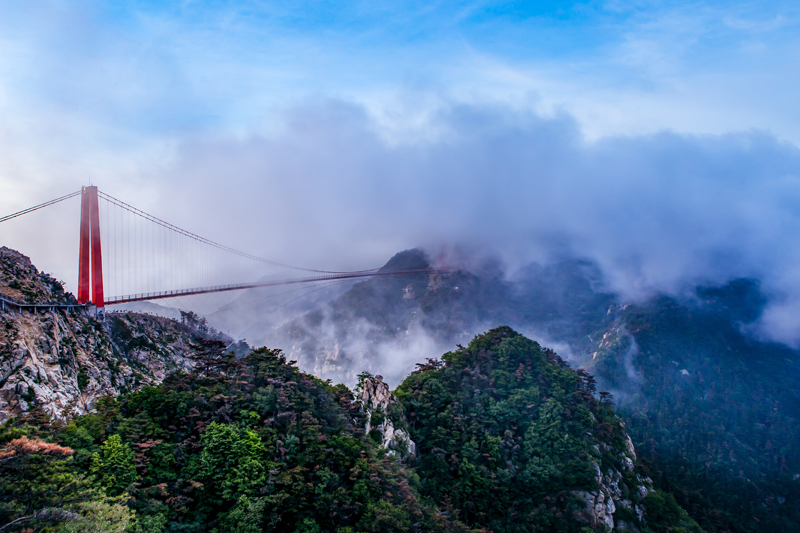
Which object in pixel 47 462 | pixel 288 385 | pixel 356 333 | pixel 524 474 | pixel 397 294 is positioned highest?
pixel 397 294

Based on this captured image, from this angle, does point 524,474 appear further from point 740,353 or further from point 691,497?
point 740,353

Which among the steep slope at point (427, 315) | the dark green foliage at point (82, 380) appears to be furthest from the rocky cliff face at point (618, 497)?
the steep slope at point (427, 315)

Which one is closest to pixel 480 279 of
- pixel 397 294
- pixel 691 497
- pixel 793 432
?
pixel 397 294

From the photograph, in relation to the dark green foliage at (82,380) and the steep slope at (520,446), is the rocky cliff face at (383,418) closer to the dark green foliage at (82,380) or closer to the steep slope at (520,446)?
the steep slope at (520,446)

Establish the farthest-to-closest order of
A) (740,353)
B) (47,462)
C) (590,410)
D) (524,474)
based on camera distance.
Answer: (740,353) < (590,410) < (524,474) < (47,462)

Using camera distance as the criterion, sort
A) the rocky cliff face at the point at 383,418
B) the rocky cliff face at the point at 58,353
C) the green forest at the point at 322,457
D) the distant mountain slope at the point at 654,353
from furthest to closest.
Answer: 1. the distant mountain slope at the point at 654,353
2. the rocky cliff face at the point at 383,418
3. the rocky cliff face at the point at 58,353
4. the green forest at the point at 322,457

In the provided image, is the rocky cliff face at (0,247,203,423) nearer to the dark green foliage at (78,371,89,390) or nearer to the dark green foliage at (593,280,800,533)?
the dark green foliage at (78,371,89,390)

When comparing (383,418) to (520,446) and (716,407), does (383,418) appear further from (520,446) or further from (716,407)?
(716,407)
